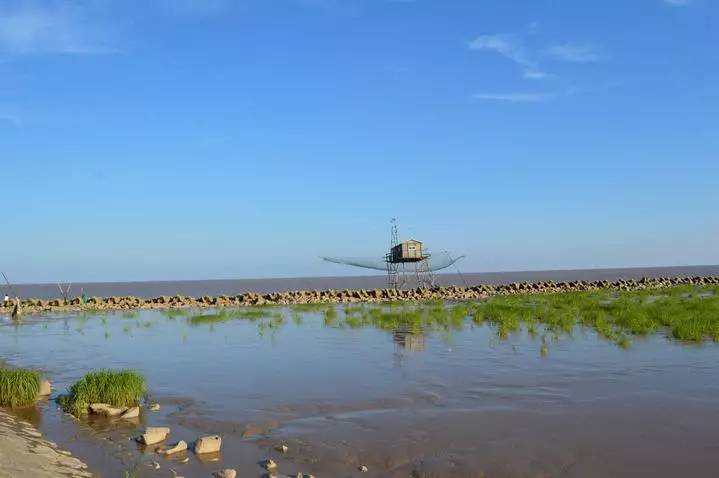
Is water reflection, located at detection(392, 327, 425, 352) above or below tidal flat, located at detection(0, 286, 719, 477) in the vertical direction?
above

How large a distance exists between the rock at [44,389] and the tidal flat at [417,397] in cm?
63

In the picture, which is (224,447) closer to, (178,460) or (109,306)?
(178,460)

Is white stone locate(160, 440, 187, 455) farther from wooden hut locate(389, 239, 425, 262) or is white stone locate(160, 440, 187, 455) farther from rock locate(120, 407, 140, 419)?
wooden hut locate(389, 239, 425, 262)

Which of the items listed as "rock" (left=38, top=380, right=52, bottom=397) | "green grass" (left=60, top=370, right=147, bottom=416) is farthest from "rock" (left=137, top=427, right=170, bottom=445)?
"rock" (left=38, top=380, right=52, bottom=397)

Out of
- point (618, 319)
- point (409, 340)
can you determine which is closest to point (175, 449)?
point (409, 340)

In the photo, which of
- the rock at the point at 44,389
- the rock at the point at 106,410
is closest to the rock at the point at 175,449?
the rock at the point at 106,410

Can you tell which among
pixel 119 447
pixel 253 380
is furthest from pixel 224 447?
pixel 253 380

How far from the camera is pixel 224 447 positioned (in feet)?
31.2

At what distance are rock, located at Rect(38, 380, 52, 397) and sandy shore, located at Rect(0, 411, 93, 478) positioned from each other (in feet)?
9.66

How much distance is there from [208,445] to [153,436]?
105 centimetres

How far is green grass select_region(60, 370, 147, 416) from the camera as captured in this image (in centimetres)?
1183

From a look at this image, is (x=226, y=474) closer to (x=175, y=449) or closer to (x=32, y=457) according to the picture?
(x=175, y=449)

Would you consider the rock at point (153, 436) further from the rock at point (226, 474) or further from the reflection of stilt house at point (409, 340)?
the reflection of stilt house at point (409, 340)

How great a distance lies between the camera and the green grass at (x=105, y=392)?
11.8 metres
